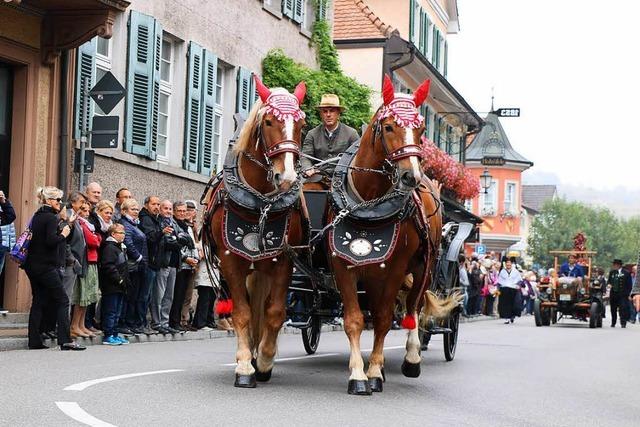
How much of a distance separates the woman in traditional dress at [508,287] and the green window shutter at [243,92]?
42.3 ft

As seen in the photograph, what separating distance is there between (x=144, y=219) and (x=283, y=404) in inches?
322

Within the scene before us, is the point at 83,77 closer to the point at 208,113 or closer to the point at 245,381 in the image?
the point at 208,113

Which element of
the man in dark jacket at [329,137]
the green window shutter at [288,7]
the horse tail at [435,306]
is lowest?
the horse tail at [435,306]

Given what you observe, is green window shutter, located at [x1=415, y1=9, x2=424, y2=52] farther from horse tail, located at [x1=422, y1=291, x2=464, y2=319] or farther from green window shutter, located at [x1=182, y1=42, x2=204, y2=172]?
horse tail, located at [x1=422, y1=291, x2=464, y2=319]

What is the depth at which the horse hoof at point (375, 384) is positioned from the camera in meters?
9.62

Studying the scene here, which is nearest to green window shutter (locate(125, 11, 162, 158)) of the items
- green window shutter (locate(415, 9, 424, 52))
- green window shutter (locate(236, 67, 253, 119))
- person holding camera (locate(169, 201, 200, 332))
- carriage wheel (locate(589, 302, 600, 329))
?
person holding camera (locate(169, 201, 200, 332))

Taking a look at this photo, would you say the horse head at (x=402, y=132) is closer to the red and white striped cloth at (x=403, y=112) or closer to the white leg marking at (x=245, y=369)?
the red and white striped cloth at (x=403, y=112)

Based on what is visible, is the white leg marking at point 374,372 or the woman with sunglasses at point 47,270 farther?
the woman with sunglasses at point 47,270

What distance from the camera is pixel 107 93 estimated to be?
16.8 metres

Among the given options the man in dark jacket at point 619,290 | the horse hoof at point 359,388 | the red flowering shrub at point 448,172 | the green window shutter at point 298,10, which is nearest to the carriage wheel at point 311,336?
the horse hoof at point 359,388

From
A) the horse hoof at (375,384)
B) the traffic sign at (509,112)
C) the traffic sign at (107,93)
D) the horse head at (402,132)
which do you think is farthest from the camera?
the traffic sign at (509,112)

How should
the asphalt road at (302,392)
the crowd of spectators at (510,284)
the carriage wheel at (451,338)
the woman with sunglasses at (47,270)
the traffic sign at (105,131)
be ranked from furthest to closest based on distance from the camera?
the crowd of spectators at (510,284) < the traffic sign at (105,131) < the carriage wheel at (451,338) < the woman with sunglasses at (47,270) < the asphalt road at (302,392)

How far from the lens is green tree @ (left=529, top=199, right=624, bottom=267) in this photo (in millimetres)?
102438

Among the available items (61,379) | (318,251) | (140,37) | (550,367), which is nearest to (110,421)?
(61,379)
